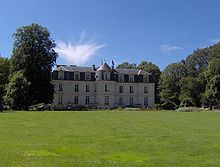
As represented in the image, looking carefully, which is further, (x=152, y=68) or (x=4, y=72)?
(x=152, y=68)

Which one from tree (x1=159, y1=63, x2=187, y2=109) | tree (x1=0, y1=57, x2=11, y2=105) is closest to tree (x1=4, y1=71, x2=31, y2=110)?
tree (x1=0, y1=57, x2=11, y2=105)

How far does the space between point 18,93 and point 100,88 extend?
23.0 m

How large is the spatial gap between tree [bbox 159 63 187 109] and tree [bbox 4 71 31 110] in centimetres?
3661

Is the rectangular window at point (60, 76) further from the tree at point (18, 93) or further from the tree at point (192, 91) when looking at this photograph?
the tree at point (192, 91)

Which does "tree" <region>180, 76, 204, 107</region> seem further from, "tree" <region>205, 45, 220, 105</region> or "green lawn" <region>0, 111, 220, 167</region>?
"green lawn" <region>0, 111, 220, 167</region>

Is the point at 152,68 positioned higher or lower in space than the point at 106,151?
higher

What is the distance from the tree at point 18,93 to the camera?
54594 mm

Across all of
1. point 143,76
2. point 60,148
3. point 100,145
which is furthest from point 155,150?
point 143,76

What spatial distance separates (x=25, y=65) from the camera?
5828 centimetres

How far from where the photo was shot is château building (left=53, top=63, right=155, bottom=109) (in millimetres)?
74125

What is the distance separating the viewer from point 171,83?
297ft

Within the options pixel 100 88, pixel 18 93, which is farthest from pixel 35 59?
pixel 100 88

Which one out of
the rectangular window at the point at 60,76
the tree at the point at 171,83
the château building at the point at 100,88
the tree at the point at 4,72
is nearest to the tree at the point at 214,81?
the tree at the point at 171,83

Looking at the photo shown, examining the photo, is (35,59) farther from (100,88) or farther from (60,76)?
(100,88)
